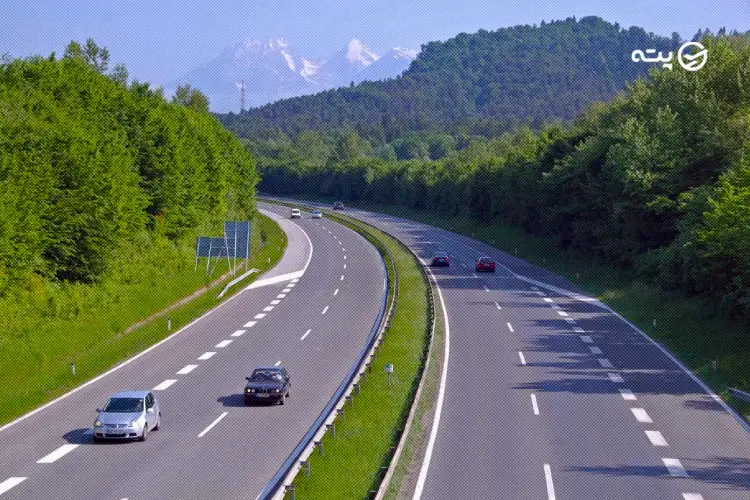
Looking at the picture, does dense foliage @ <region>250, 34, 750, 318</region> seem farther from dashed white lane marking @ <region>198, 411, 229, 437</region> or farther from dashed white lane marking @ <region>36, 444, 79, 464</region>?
dashed white lane marking @ <region>36, 444, 79, 464</region>

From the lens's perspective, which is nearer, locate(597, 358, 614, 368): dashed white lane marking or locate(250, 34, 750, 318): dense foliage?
locate(597, 358, 614, 368): dashed white lane marking

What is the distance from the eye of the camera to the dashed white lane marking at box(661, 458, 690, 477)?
26642 mm

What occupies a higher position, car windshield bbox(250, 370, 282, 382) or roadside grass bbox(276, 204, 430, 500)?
car windshield bbox(250, 370, 282, 382)

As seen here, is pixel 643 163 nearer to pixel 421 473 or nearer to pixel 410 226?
pixel 421 473

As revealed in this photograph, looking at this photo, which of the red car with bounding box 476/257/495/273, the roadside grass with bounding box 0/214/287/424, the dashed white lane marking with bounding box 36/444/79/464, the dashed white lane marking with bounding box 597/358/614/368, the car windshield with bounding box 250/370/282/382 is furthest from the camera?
the red car with bounding box 476/257/495/273

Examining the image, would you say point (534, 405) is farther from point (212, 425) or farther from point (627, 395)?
point (212, 425)

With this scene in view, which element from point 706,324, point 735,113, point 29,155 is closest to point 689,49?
point 735,113

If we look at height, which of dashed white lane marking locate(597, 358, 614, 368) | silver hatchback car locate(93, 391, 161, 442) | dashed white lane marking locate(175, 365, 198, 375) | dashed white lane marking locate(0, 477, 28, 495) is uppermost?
dashed white lane marking locate(597, 358, 614, 368)

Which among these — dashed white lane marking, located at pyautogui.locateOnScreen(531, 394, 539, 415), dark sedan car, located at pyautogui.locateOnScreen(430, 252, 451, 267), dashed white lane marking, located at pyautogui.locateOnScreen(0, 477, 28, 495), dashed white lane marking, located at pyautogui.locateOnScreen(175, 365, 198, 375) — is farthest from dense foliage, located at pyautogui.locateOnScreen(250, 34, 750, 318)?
dashed white lane marking, located at pyautogui.locateOnScreen(0, 477, 28, 495)

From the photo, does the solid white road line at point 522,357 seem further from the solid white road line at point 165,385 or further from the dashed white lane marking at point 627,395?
the solid white road line at point 165,385

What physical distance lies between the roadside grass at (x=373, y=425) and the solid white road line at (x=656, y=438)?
7.56m

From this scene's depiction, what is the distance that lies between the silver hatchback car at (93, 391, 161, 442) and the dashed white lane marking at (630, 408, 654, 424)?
52.3 feet

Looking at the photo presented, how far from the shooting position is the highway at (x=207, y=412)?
26641mm

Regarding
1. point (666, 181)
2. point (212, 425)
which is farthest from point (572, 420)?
point (666, 181)
